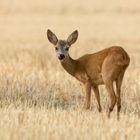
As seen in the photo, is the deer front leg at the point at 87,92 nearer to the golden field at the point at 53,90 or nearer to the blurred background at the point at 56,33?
the golden field at the point at 53,90

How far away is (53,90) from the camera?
13.3 metres

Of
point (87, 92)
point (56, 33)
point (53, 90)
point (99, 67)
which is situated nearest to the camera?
point (99, 67)

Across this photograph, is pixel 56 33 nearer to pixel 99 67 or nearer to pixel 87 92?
pixel 87 92

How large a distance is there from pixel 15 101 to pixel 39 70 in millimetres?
4458

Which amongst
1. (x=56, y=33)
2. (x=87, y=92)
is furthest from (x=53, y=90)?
(x=56, y=33)

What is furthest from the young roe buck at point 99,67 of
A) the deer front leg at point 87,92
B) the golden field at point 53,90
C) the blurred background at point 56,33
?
the blurred background at point 56,33

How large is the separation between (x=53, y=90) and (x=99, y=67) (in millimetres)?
1915

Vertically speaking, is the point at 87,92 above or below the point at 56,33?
below

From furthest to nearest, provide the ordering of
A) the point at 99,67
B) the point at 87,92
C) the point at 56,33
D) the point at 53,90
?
the point at 56,33 → the point at 53,90 → the point at 87,92 → the point at 99,67

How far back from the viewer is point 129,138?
28.3ft

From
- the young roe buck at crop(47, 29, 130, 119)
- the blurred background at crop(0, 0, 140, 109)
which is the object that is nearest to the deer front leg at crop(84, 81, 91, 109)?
the young roe buck at crop(47, 29, 130, 119)

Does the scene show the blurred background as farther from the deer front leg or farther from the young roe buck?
the deer front leg

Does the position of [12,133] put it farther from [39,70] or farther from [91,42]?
[91,42]

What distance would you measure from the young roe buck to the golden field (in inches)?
14.4
